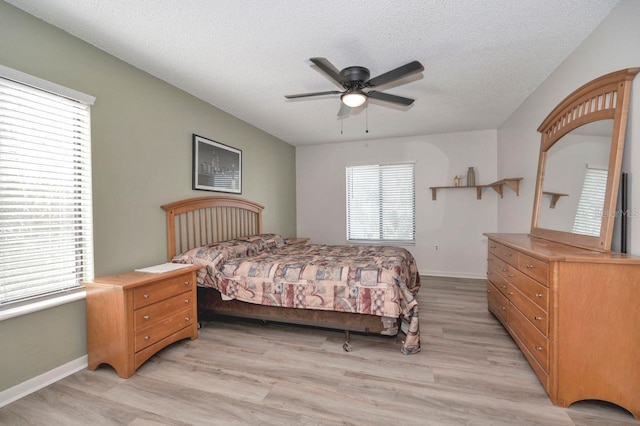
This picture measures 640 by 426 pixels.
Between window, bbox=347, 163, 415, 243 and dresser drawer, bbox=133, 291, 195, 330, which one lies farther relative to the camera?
window, bbox=347, 163, 415, 243

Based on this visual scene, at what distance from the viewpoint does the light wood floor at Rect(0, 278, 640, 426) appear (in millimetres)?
1716

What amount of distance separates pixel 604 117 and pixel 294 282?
273 centimetres

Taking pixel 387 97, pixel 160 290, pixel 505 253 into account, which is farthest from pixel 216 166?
pixel 505 253

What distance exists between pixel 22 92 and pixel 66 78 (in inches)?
13.1

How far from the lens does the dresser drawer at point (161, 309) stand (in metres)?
2.22

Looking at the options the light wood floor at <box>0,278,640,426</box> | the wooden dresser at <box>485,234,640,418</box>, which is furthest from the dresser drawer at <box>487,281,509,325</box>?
the wooden dresser at <box>485,234,640,418</box>

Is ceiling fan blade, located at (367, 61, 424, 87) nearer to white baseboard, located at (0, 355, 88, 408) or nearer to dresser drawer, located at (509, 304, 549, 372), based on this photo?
dresser drawer, located at (509, 304, 549, 372)

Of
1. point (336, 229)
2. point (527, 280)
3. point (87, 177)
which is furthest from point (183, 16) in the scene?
point (336, 229)

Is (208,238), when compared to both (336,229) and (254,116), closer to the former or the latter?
(254,116)

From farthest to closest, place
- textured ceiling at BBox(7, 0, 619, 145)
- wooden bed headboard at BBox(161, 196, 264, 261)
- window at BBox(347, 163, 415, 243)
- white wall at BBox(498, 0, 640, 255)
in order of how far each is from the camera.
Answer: window at BBox(347, 163, 415, 243) < wooden bed headboard at BBox(161, 196, 264, 261) < textured ceiling at BBox(7, 0, 619, 145) < white wall at BBox(498, 0, 640, 255)

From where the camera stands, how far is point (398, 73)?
231 cm

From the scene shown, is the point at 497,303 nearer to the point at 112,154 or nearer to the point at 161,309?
the point at 161,309

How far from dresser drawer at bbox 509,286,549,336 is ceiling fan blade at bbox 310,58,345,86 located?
7.45 feet

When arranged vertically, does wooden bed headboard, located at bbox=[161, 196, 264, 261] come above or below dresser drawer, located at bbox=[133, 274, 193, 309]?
A: above
